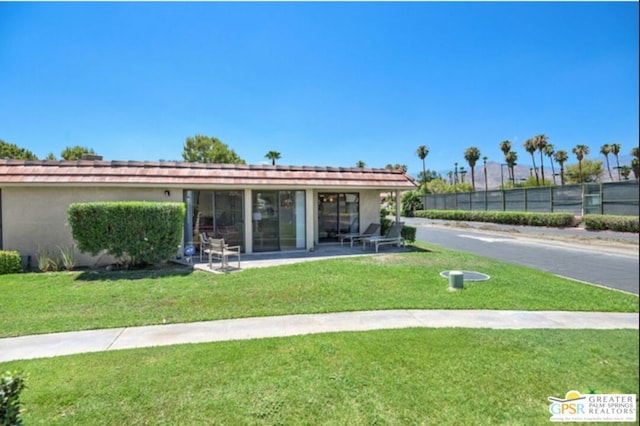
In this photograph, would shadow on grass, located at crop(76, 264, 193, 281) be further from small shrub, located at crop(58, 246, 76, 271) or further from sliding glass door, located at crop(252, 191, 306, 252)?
sliding glass door, located at crop(252, 191, 306, 252)

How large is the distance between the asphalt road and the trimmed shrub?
12.5m

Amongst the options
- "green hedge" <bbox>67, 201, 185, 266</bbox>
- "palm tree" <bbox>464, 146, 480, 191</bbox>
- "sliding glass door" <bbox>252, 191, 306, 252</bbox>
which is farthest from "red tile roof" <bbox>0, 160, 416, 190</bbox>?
"palm tree" <bbox>464, 146, 480, 191</bbox>

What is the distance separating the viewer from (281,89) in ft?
46.5

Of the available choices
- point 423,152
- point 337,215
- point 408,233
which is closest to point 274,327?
point 337,215

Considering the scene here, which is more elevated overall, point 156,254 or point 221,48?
point 221,48

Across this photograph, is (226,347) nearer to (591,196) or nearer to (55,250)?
(591,196)

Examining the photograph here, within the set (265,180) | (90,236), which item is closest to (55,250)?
(90,236)

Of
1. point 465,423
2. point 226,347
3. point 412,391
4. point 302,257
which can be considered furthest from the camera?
point 302,257

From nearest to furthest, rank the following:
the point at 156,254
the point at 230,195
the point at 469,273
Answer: the point at 469,273
the point at 156,254
the point at 230,195

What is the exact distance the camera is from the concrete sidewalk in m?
4.80

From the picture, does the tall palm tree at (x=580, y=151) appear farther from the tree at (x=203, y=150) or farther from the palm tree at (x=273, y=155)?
the tree at (x=203, y=150)

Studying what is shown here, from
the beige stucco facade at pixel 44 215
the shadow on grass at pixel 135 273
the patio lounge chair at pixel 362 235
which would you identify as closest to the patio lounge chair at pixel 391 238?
the patio lounge chair at pixel 362 235

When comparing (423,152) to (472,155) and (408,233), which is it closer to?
(472,155)

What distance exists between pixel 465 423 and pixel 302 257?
915 centimetres
